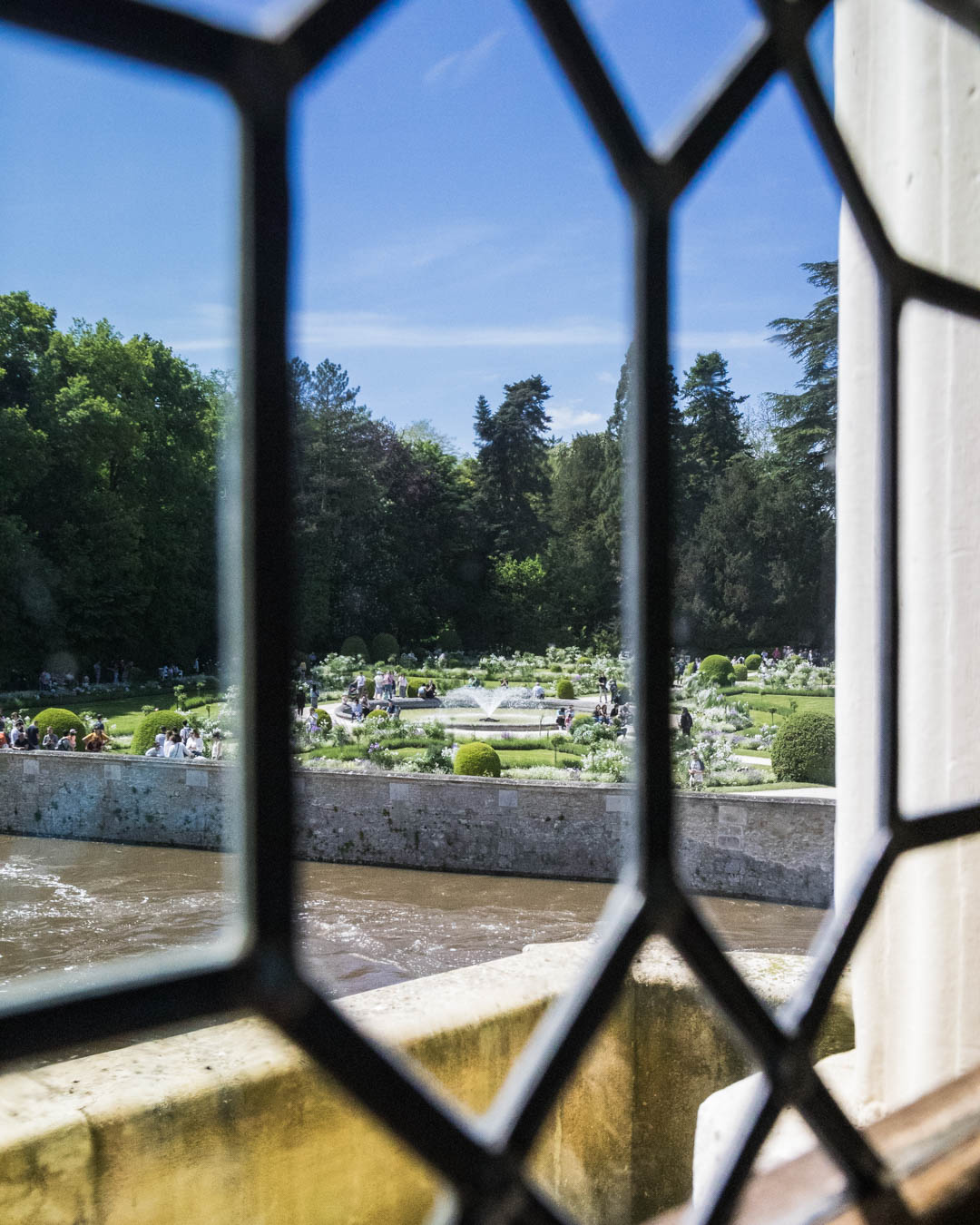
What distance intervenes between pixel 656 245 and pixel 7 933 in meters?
10.6

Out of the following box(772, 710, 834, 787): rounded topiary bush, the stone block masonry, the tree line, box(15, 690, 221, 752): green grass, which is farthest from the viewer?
box(15, 690, 221, 752): green grass

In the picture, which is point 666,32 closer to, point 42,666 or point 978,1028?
point 978,1028

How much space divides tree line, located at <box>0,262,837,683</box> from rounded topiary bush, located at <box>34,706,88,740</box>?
0.73 metres

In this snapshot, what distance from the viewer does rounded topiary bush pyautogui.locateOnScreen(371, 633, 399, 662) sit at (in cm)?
1353

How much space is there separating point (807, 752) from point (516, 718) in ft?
16.8

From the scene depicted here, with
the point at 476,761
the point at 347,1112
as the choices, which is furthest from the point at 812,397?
the point at 347,1112

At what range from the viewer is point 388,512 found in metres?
11.7

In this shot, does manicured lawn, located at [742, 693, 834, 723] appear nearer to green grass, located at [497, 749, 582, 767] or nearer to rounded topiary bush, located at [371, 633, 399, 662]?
green grass, located at [497, 749, 582, 767]

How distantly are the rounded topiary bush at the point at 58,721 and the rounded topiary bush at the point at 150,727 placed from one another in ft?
2.36

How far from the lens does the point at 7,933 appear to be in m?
9.55

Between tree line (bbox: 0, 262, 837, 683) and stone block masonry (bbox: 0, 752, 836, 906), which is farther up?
tree line (bbox: 0, 262, 837, 683)

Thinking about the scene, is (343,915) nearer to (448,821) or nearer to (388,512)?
(448,821)

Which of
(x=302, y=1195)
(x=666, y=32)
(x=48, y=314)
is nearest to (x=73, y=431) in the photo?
(x=48, y=314)

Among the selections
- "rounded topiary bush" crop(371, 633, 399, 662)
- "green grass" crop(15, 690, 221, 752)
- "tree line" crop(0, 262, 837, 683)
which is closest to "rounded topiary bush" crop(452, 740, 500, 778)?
"tree line" crop(0, 262, 837, 683)
